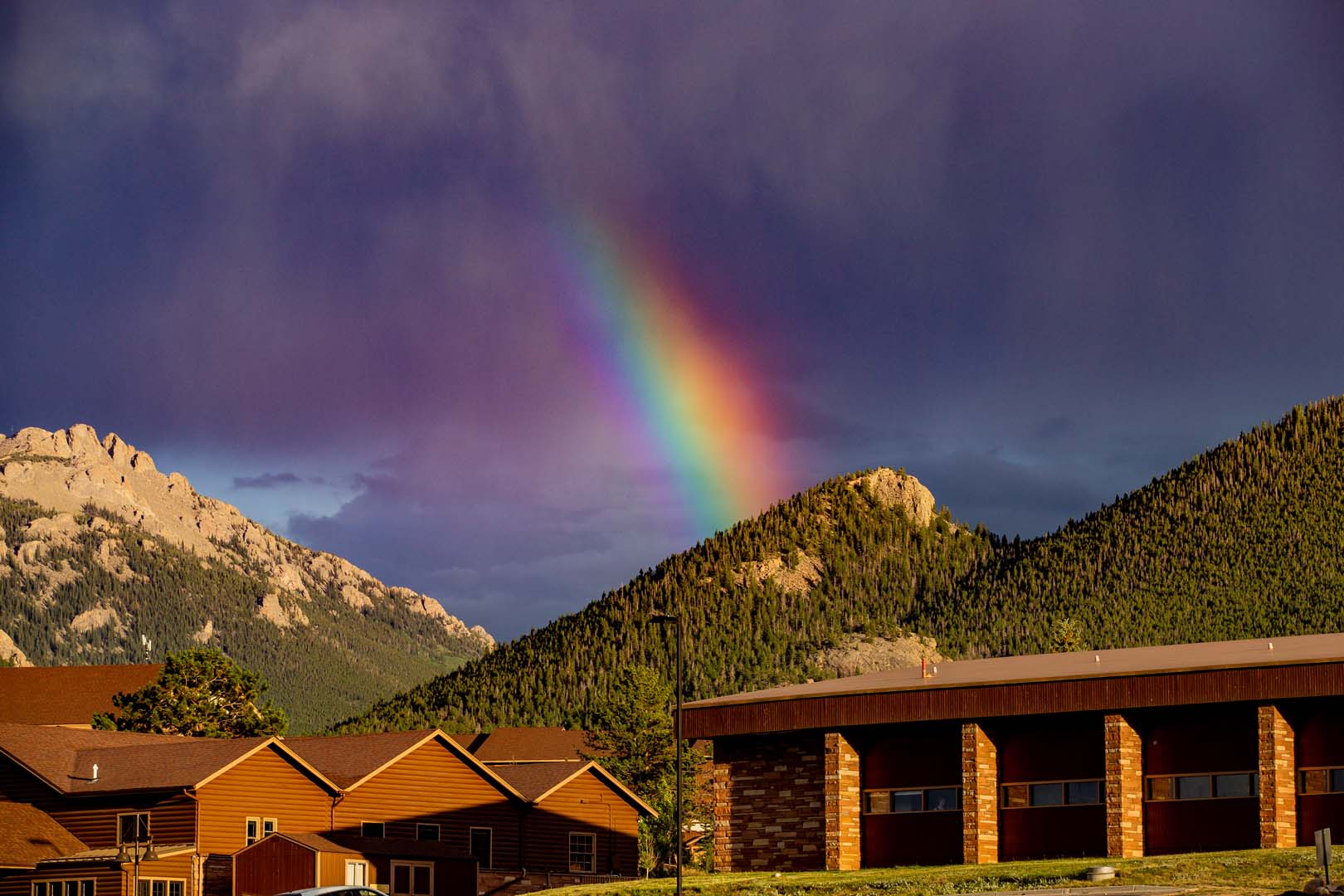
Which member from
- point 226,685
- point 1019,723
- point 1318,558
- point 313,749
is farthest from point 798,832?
point 1318,558

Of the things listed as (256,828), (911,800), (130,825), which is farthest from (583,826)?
(911,800)

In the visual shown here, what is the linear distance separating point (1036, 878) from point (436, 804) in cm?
3691

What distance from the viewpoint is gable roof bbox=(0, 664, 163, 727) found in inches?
5664

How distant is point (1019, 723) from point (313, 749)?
3862 centimetres

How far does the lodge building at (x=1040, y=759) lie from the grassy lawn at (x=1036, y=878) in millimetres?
2617

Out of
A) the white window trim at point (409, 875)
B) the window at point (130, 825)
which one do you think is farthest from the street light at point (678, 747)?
the window at point (130, 825)

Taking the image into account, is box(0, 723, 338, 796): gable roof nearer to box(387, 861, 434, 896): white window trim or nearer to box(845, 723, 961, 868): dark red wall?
box(387, 861, 434, 896): white window trim

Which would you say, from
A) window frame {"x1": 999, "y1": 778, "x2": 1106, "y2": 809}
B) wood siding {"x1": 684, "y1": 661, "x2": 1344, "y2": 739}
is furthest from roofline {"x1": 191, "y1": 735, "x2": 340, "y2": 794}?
window frame {"x1": 999, "y1": 778, "x2": 1106, "y2": 809}

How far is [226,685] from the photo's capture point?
109938mm

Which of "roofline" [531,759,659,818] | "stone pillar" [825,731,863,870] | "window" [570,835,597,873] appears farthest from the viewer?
"window" [570,835,597,873]

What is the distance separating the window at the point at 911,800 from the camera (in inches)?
2249

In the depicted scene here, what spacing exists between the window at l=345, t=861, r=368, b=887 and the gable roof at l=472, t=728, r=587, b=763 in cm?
6499

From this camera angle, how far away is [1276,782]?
50.5 meters

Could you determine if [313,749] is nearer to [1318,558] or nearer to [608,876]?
[608,876]
